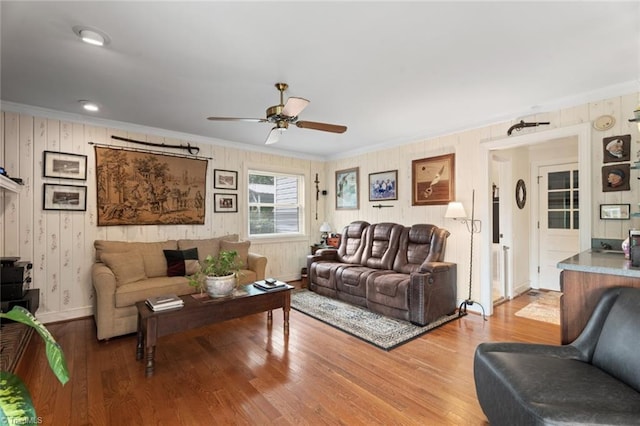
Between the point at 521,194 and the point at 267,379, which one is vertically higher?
the point at 521,194

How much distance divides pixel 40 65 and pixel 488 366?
3823 millimetres

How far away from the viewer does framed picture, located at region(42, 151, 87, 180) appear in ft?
11.1

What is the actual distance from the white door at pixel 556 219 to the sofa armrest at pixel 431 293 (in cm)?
213

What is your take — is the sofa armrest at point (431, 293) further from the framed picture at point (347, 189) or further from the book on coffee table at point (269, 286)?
the framed picture at point (347, 189)

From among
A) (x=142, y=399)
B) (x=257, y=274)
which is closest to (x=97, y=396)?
(x=142, y=399)

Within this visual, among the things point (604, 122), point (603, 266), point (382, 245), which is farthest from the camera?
point (382, 245)

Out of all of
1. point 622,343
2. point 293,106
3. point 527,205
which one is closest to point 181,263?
point 293,106

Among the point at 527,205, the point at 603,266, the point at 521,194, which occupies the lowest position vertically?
the point at 603,266

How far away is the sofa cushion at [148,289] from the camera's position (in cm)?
302

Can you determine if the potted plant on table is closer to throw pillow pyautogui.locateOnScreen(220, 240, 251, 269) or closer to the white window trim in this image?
throw pillow pyautogui.locateOnScreen(220, 240, 251, 269)

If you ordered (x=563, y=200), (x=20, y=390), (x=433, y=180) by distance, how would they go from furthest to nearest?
(x=563, y=200)
(x=433, y=180)
(x=20, y=390)

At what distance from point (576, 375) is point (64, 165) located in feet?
16.1

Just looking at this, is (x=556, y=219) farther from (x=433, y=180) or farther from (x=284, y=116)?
(x=284, y=116)

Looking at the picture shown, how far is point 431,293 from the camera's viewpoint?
341cm
